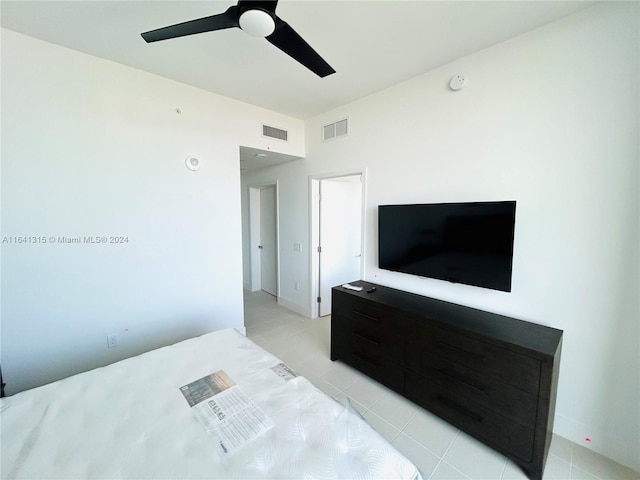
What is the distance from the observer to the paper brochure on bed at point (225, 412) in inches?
38.9

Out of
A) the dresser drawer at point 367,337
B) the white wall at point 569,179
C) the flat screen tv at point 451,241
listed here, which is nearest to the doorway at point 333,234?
the flat screen tv at point 451,241

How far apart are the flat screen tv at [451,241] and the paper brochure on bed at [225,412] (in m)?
1.72

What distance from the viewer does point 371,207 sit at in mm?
2740

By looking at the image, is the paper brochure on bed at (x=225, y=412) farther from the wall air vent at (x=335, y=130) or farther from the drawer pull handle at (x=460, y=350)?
the wall air vent at (x=335, y=130)

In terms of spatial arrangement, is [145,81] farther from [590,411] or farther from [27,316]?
[590,411]

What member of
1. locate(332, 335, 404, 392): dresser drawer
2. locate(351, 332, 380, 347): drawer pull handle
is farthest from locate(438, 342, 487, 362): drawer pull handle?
locate(351, 332, 380, 347): drawer pull handle

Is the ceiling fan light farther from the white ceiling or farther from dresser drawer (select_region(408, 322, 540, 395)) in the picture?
dresser drawer (select_region(408, 322, 540, 395))

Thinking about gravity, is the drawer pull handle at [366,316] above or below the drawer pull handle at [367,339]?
above

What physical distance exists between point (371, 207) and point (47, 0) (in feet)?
8.97

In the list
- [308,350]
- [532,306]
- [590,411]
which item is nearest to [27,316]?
[308,350]

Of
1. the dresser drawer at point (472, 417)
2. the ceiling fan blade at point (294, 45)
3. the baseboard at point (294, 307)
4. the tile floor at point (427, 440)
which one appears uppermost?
the ceiling fan blade at point (294, 45)

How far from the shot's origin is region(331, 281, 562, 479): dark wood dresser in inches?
56.2

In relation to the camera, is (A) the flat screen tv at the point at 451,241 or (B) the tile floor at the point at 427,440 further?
(A) the flat screen tv at the point at 451,241

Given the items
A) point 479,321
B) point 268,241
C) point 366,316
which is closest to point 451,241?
point 479,321
